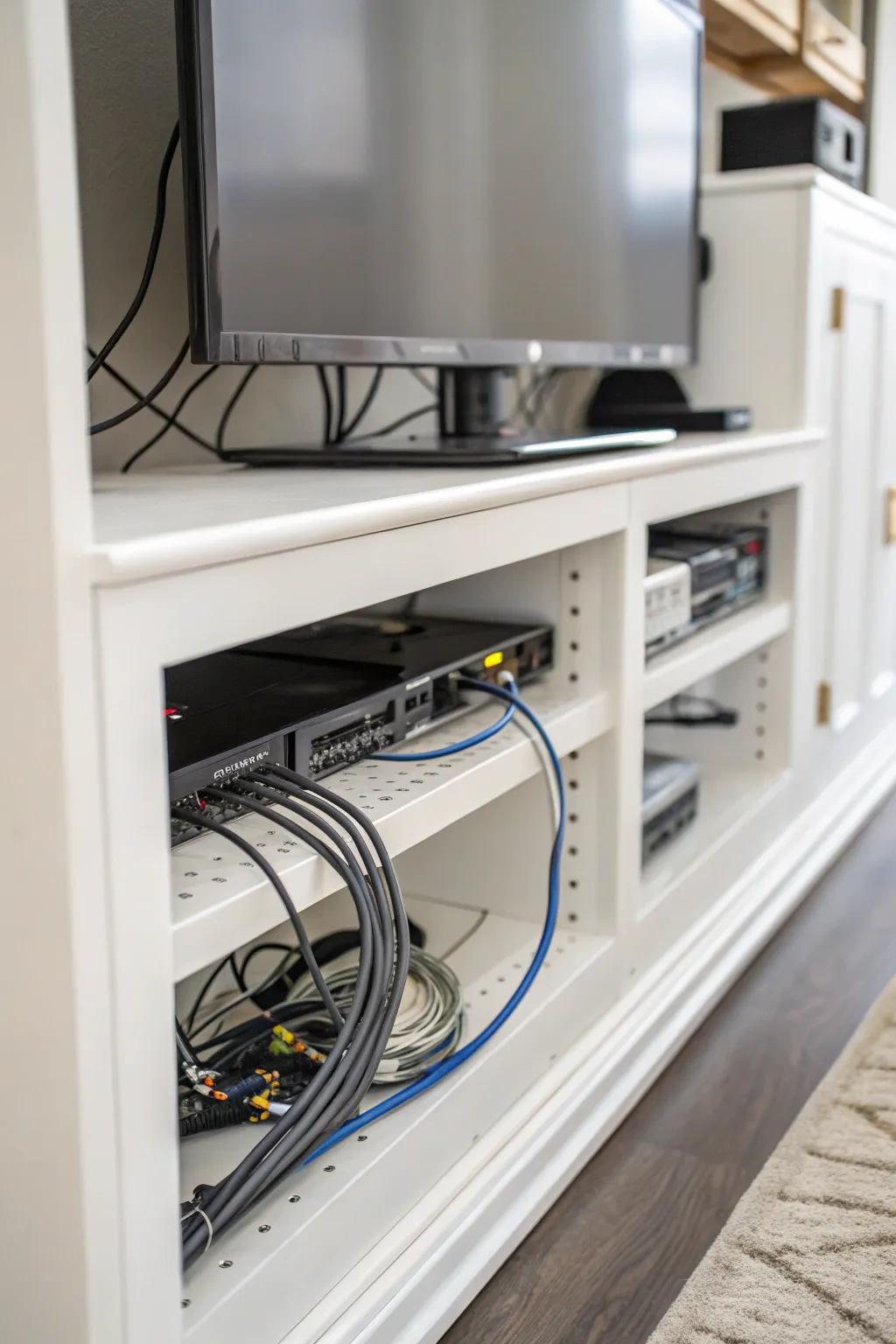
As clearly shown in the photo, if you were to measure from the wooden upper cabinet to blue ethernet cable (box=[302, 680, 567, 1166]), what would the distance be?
134 centimetres

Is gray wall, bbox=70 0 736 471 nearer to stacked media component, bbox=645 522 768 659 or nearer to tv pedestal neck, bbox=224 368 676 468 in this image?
tv pedestal neck, bbox=224 368 676 468

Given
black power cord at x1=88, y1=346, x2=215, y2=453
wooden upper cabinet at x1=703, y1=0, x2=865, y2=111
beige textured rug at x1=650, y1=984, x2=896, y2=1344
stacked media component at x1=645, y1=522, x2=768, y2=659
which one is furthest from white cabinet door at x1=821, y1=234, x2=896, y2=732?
black power cord at x1=88, y1=346, x2=215, y2=453

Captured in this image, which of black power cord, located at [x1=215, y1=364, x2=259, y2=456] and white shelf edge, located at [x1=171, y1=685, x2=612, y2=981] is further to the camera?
black power cord, located at [x1=215, y1=364, x2=259, y2=456]

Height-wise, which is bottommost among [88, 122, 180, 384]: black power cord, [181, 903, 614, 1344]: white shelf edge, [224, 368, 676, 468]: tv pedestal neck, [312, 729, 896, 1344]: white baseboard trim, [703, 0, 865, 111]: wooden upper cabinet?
[312, 729, 896, 1344]: white baseboard trim

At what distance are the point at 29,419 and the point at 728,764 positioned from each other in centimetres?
156

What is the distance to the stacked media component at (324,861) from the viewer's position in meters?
0.86

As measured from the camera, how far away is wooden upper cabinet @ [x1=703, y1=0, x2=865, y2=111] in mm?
2082

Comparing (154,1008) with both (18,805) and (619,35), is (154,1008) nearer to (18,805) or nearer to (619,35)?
(18,805)

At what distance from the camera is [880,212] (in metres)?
2.24

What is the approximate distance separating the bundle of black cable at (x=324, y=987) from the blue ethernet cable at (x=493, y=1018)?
0.09m

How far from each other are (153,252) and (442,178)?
30cm

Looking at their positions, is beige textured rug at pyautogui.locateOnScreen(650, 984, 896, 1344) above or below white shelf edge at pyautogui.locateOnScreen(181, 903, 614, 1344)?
below

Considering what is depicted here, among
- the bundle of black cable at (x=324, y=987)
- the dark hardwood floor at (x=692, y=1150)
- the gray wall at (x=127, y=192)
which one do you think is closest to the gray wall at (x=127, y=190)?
the gray wall at (x=127, y=192)

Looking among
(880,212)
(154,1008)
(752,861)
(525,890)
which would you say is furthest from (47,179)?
(880,212)
